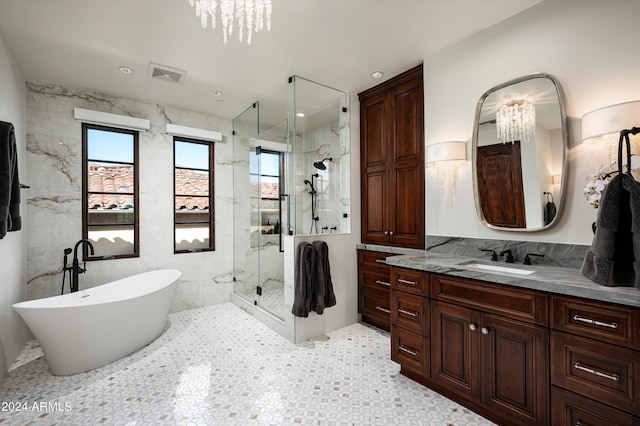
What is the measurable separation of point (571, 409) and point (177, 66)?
3.75 meters

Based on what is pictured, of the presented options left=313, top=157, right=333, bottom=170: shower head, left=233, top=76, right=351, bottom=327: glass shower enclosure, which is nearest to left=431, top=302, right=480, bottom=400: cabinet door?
left=233, top=76, right=351, bottom=327: glass shower enclosure

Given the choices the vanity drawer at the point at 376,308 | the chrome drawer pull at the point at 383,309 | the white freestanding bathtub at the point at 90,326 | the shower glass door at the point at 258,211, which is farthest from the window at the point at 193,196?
the chrome drawer pull at the point at 383,309

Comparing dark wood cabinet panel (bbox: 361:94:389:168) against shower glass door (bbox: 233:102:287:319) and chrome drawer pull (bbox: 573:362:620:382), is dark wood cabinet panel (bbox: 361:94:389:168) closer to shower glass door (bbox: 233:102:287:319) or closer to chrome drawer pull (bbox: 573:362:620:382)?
shower glass door (bbox: 233:102:287:319)

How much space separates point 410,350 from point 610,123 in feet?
6.24

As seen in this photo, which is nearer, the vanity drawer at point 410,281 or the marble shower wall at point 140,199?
the vanity drawer at point 410,281

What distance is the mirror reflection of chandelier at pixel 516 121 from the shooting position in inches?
81.0

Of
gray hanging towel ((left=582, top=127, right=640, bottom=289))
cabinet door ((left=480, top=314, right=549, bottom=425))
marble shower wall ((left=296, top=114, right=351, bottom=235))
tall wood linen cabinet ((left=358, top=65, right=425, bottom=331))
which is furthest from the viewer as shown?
marble shower wall ((left=296, top=114, right=351, bottom=235))

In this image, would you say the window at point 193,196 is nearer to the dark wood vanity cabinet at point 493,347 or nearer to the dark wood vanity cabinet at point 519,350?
the dark wood vanity cabinet at point 519,350

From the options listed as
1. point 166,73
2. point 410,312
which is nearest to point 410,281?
point 410,312

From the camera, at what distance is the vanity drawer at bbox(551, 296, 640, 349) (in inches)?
49.8

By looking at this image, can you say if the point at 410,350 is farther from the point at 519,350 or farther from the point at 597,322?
the point at 597,322

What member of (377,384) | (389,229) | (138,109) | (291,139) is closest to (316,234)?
(389,229)

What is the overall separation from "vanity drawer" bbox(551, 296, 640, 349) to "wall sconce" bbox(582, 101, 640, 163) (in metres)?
0.93

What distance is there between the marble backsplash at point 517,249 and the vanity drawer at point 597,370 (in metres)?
0.65
